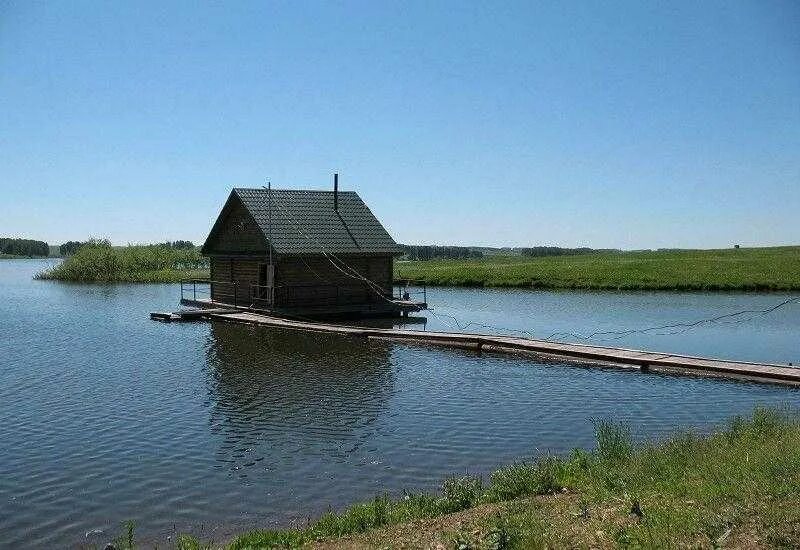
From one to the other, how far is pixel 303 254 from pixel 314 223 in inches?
127

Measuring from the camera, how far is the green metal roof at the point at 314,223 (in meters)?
34.0

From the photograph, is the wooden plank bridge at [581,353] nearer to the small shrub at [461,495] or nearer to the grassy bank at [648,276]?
the small shrub at [461,495]

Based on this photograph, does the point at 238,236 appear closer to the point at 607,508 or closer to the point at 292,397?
the point at 292,397

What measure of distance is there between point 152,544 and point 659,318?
3108 cm

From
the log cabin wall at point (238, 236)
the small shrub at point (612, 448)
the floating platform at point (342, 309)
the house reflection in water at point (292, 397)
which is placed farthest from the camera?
the log cabin wall at point (238, 236)

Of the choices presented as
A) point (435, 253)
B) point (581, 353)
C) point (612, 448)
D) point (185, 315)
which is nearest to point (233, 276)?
point (185, 315)

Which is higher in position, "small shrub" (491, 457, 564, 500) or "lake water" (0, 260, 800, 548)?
"small shrub" (491, 457, 564, 500)

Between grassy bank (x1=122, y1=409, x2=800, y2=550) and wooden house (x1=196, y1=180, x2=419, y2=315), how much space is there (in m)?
24.1

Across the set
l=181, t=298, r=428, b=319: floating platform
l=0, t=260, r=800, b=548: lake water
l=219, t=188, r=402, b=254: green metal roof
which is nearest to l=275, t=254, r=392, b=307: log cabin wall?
l=181, t=298, r=428, b=319: floating platform

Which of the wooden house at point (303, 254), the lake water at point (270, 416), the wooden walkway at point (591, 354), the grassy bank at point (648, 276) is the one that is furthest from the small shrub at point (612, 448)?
the grassy bank at point (648, 276)

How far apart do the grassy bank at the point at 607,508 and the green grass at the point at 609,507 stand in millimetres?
13

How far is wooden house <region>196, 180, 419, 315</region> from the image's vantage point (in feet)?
111

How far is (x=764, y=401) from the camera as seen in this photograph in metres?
16.7

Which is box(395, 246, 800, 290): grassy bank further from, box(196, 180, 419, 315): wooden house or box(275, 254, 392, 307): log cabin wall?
box(275, 254, 392, 307): log cabin wall
